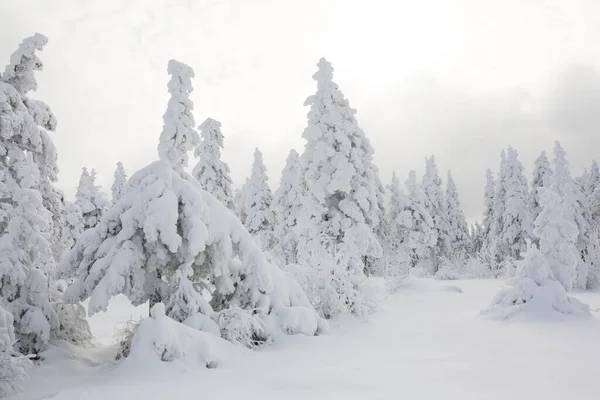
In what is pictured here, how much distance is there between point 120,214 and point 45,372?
3134 millimetres

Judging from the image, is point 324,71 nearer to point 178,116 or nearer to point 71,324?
point 178,116

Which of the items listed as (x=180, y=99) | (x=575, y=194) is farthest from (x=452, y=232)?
(x=180, y=99)

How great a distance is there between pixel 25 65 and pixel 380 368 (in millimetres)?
10171

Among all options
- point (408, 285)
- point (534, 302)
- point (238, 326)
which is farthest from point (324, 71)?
point (238, 326)

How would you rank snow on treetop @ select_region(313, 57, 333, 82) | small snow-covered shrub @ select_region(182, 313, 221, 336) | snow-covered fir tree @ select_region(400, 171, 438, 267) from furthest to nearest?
snow-covered fir tree @ select_region(400, 171, 438, 267)
snow on treetop @ select_region(313, 57, 333, 82)
small snow-covered shrub @ select_region(182, 313, 221, 336)

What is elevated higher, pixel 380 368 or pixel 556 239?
pixel 556 239

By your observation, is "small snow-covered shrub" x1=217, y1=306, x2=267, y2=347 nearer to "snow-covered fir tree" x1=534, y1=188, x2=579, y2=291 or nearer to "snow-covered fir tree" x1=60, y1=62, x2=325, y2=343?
"snow-covered fir tree" x1=60, y1=62, x2=325, y2=343

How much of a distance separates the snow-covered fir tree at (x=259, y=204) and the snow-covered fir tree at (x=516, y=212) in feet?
70.8

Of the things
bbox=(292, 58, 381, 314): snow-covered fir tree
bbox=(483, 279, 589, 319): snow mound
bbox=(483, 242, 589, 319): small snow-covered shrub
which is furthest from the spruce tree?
bbox=(483, 279, 589, 319): snow mound

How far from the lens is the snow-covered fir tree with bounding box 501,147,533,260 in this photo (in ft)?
136

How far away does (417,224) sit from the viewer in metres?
45.6

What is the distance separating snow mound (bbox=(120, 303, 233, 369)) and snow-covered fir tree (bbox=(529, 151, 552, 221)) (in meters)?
40.8

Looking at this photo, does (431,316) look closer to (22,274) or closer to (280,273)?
(280,273)

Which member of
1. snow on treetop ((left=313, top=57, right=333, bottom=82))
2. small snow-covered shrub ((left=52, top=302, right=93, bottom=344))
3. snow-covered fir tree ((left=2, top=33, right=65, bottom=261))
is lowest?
A: small snow-covered shrub ((left=52, top=302, right=93, bottom=344))
